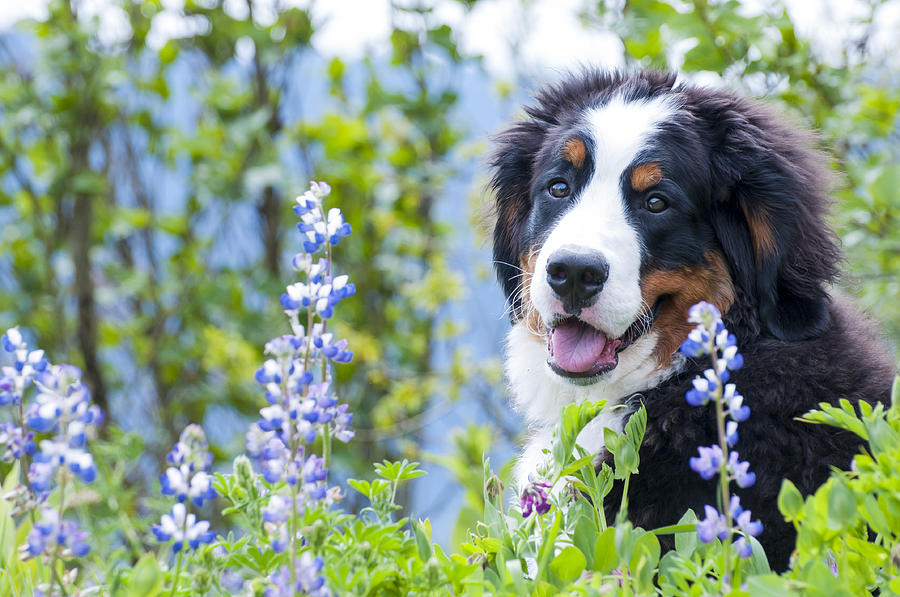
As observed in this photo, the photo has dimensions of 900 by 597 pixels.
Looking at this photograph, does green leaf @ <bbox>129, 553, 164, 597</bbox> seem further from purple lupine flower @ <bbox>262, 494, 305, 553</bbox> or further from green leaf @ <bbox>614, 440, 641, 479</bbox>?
green leaf @ <bbox>614, 440, 641, 479</bbox>

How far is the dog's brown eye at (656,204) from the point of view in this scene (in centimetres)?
250

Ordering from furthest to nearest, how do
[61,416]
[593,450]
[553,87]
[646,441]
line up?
[553,87]
[593,450]
[646,441]
[61,416]

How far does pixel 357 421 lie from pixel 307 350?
183 inches

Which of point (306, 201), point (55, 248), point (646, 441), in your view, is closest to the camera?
point (306, 201)

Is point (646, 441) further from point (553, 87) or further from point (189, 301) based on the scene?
point (189, 301)

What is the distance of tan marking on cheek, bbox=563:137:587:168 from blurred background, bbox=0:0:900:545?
7.23 ft

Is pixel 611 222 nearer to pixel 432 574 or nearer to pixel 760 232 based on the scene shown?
pixel 760 232

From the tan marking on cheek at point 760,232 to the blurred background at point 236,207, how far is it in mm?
2345

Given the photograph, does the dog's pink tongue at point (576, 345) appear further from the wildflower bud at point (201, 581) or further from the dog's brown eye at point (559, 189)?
the wildflower bud at point (201, 581)

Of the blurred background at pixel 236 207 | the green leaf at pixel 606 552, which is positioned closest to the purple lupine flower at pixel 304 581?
the green leaf at pixel 606 552

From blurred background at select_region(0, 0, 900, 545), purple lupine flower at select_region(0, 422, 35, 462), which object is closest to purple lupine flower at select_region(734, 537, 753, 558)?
purple lupine flower at select_region(0, 422, 35, 462)

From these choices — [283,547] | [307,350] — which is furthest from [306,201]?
[283,547]

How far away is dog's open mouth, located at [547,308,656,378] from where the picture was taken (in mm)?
2445

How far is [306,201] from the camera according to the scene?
153 cm
